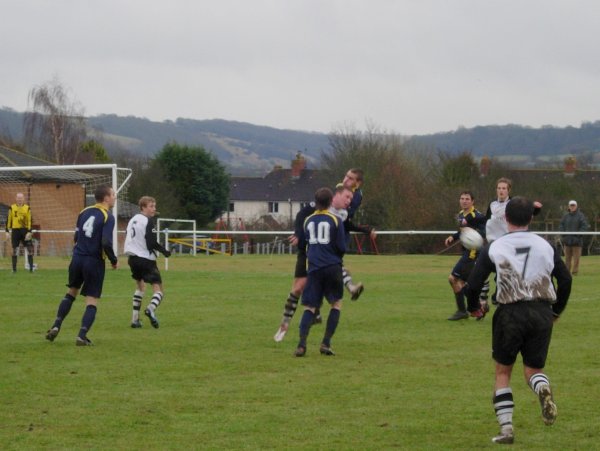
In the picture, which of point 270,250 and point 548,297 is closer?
point 548,297

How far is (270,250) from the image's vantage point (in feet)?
218

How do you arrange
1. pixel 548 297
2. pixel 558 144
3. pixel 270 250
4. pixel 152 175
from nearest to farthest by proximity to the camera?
1. pixel 548 297
2. pixel 270 250
3. pixel 152 175
4. pixel 558 144

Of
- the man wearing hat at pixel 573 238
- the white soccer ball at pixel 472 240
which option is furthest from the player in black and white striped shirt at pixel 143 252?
the man wearing hat at pixel 573 238

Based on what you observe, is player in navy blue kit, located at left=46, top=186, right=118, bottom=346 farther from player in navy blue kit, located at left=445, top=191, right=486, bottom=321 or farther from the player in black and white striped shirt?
player in navy blue kit, located at left=445, top=191, right=486, bottom=321

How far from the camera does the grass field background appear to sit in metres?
8.60

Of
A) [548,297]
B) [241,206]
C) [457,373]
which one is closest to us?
[548,297]

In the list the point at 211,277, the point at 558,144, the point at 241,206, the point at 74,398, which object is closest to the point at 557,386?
the point at 74,398

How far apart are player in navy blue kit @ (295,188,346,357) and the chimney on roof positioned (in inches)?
5044

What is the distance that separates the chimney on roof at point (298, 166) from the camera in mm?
141500

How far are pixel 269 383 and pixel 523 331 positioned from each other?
3400 millimetres

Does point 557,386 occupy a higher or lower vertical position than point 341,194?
lower

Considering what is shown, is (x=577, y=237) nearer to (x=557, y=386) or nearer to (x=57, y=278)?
(x=57, y=278)

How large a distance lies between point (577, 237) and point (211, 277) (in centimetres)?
1020

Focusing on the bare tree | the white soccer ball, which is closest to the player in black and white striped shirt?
the white soccer ball
